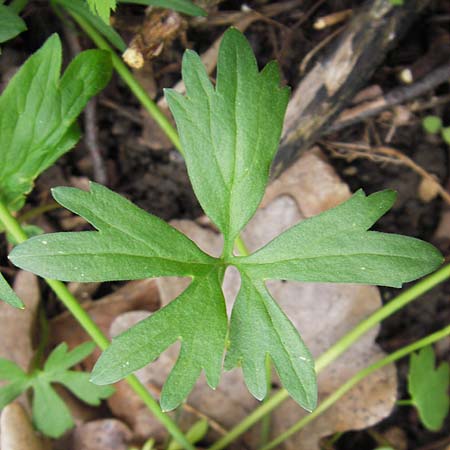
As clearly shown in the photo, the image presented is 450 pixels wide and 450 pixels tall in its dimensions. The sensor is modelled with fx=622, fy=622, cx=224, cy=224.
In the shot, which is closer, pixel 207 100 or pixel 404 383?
pixel 207 100

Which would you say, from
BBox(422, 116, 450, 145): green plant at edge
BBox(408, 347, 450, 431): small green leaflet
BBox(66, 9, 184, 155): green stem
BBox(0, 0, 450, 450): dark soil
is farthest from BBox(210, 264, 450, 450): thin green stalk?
BBox(66, 9, 184, 155): green stem

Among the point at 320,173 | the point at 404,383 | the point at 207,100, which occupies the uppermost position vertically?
the point at 207,100

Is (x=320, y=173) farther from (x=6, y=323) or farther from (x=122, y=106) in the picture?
(x=6, y=323)

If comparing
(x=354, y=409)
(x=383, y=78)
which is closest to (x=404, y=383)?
(x=354, y=409)

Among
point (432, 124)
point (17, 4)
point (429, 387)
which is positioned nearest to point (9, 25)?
point (17, 4)

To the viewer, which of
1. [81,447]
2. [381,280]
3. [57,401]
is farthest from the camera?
[81,447]

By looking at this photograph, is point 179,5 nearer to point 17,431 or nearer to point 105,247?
point 105,247

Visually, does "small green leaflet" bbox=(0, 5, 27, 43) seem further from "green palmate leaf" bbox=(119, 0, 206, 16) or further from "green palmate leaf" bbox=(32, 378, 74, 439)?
"green palmate leaf" bbox=(32, 378, 74, 439)
